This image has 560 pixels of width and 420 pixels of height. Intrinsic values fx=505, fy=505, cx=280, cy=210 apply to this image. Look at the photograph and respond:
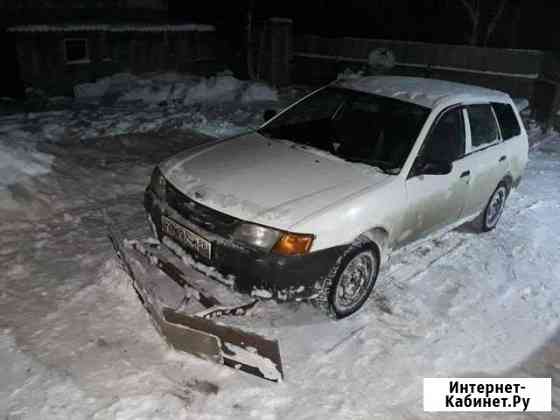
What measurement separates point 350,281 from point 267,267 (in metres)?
0.87

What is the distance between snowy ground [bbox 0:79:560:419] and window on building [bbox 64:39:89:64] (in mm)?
7218

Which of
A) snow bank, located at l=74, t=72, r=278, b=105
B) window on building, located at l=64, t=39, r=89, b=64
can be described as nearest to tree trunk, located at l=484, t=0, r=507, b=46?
snow bank, located at l=74, t=72, r=278, b=105

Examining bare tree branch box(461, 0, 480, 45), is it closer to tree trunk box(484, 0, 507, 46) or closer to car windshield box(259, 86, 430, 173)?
tree trunk box(484, 0, 507, 46)

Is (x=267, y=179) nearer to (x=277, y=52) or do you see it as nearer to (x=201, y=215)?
(x=201, y=215)

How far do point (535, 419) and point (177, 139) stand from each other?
6.86 m

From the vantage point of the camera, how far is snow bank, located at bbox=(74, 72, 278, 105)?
11758 mm

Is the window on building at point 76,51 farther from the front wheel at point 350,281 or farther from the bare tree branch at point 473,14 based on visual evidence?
the front wheel at point 350,281

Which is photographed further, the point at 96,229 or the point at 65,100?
the point at 65,100

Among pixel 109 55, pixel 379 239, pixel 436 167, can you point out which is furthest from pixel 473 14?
pixel 379 239

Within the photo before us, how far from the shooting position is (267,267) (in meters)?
3.61

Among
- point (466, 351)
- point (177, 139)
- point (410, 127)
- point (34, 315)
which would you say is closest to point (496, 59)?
point (177, 139)

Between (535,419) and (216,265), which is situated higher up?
(216,265)

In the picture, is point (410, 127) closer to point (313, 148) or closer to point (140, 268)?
point (313, 148)

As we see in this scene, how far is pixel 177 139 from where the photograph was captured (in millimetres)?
8695
